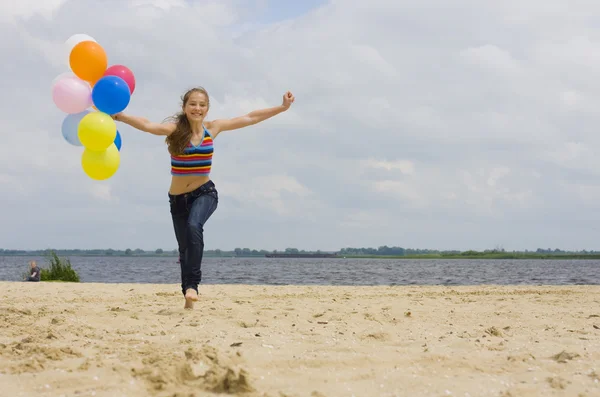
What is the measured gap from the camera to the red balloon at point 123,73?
20.1 feet

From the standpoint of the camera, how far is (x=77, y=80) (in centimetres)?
606

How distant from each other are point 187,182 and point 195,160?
265 mm

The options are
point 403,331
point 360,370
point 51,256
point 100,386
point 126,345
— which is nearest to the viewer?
point 100,386

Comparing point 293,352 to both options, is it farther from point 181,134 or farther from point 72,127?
point 72,127

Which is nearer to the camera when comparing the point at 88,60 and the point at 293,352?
the point at 293,352

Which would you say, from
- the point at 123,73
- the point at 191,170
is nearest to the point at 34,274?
the point at 123,73

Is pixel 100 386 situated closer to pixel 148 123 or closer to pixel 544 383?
pixel 544 383

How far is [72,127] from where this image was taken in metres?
6.07

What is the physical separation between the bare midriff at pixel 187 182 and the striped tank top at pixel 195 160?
5cm

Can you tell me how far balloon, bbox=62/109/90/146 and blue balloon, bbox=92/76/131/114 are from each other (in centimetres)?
46

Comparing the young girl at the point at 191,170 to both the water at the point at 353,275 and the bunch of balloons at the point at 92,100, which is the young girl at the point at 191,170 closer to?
the bunch of balloons at the point at 92,100

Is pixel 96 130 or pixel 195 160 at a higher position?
pixel 96 130

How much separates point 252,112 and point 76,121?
6.32 ft

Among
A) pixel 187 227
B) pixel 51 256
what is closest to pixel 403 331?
pixel 187 227
